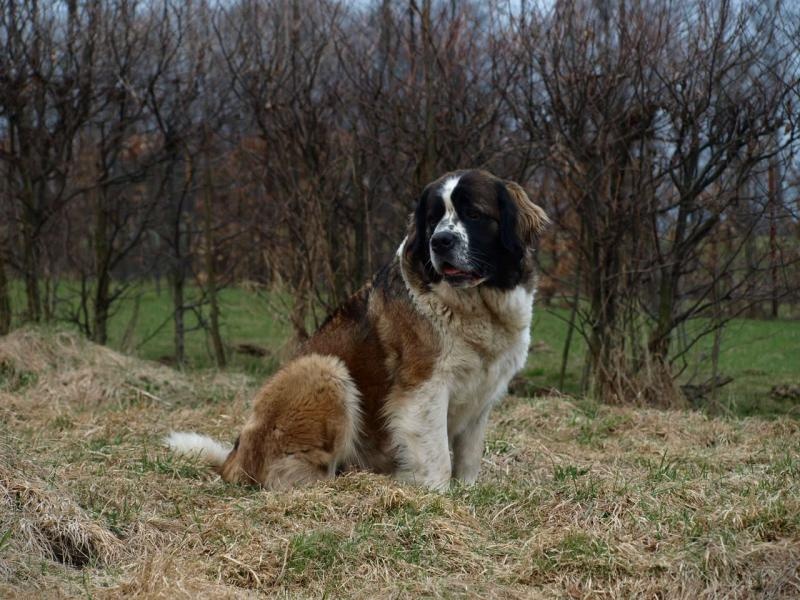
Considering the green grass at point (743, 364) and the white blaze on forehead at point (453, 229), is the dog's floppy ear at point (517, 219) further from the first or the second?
the green grass at point (743, 364)

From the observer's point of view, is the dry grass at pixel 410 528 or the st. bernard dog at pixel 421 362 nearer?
the dry grass at pixel 410 528

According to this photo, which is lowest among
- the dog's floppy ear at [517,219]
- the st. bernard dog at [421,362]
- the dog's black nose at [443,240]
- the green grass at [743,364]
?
the green grass at [743,364]

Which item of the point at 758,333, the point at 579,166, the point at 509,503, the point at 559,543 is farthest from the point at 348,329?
the point at 758,333

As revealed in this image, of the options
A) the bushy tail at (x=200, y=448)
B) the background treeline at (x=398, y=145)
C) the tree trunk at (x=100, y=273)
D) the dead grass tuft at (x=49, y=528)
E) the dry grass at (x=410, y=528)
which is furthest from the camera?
the tree trunk at (x=100, y=273)

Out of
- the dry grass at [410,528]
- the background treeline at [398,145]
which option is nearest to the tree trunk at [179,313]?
the background treeline at [398,145]

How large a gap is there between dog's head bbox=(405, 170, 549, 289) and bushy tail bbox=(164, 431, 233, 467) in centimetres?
157

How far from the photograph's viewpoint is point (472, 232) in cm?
481

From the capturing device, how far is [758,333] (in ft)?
31.4

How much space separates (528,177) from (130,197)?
5223 millimetres

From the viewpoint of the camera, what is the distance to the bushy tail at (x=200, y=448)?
5.51 meters

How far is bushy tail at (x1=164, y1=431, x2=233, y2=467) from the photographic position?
551 centimetres

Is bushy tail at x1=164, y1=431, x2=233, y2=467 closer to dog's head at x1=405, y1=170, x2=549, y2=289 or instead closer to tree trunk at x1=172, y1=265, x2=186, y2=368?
dog's head at x1=405, y1=170, x2=549, y2=289

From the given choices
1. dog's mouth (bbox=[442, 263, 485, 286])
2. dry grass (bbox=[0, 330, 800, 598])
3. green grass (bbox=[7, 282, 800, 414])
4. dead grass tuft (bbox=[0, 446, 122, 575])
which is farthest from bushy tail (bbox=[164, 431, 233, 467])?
green grass (bbox=[7, 282, 800, 414])

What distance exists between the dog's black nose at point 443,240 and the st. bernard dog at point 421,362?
0.03m
